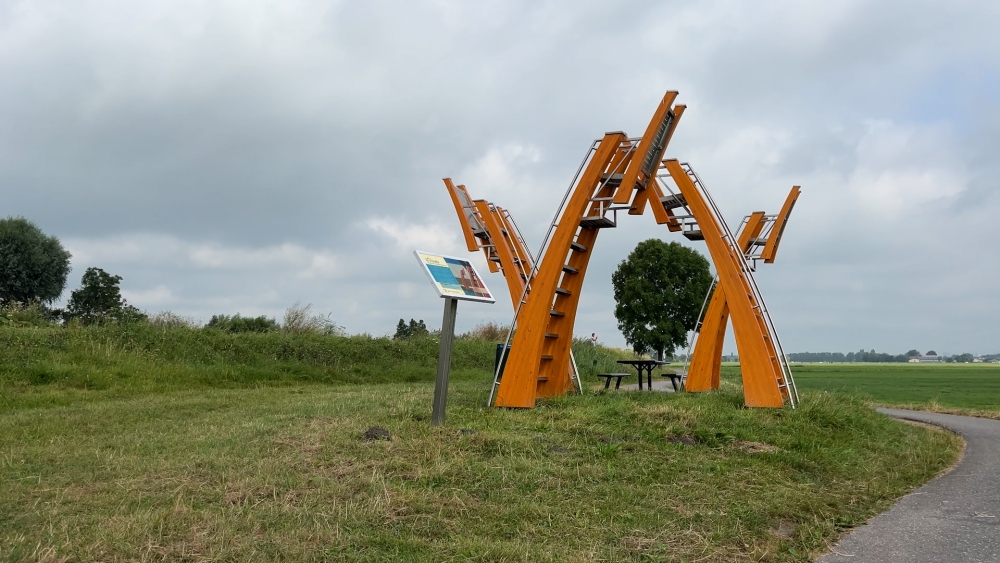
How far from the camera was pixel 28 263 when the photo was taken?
36625 millimetres

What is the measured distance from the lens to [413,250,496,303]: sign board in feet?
31.1

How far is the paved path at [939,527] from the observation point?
18.1ft

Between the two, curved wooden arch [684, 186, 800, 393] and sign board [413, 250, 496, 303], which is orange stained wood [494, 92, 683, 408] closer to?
sign board [413, 250, 496, 303]

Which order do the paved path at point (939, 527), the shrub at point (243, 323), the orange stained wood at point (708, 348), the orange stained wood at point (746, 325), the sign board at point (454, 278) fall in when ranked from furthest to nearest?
the shrub at point (243, 323)
the orange stained wood at point (708, 348)
the orange stained wood at point (746, 325)
the sign board at point (454, 278)
the paved path at point (939, 527)

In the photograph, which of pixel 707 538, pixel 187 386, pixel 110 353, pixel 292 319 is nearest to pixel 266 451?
pixel 707 538

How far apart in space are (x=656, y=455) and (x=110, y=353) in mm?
14669

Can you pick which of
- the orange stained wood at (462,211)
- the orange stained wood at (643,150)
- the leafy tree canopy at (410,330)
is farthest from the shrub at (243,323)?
the orange stained wood at (643,150)

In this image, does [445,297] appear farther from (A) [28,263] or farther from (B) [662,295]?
(A) [28,263]

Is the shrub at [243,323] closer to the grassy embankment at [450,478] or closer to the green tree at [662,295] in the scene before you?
the grassy embankment at [450,478]

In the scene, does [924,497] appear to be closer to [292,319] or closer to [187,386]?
[187,386]

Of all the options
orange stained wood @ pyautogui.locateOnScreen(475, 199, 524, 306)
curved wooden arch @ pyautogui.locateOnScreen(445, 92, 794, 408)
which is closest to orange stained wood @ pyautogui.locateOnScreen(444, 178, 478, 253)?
orange stained wood @ pyautogui.locateOnScreen(475, 199, 524, 306)

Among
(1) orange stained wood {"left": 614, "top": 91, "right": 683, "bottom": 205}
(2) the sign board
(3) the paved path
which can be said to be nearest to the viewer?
(3) the paved path

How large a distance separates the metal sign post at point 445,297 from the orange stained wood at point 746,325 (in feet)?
15.0

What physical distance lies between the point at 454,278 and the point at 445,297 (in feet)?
1.67
